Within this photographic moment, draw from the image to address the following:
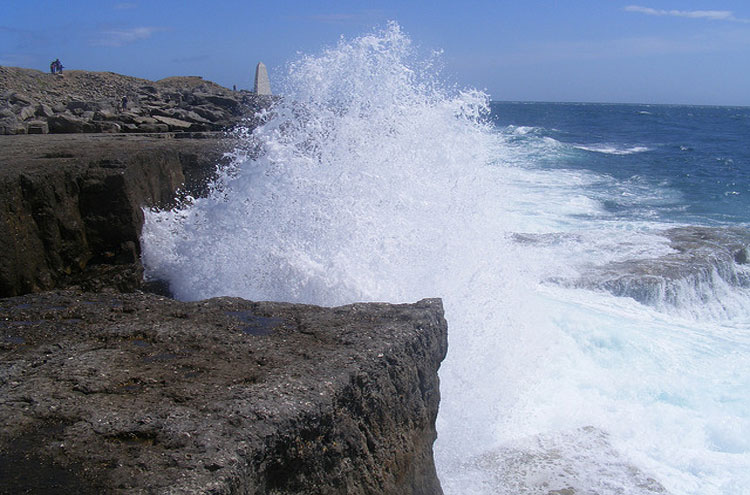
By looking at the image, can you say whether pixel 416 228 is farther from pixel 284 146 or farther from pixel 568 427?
pixel 568 427

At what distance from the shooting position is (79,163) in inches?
219

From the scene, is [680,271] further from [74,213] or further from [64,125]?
[64,125]

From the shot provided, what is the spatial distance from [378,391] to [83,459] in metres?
1.23

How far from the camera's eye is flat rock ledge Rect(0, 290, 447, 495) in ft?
6.98

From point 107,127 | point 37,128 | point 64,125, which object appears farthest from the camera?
point 107,127

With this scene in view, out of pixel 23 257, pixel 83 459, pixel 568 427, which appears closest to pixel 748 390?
pixel 568 427

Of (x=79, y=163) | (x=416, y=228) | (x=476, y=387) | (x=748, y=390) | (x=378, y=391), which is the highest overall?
(x=79, y=163)

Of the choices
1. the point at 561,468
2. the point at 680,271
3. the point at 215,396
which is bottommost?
the point at 561,468

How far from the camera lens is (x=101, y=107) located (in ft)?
40.2

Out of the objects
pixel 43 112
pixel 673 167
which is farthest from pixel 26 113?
pixel 673 167

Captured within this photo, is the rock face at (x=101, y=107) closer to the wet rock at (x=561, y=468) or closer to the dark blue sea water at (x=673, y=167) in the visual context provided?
the wet rock at (x=561, y=468)

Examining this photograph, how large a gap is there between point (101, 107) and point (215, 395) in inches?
444

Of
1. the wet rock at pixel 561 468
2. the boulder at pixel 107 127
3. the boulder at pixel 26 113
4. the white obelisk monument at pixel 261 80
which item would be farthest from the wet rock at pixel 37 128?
the white obelisk monument at pixel 261 80

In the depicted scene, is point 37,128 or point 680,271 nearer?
point 680,271
